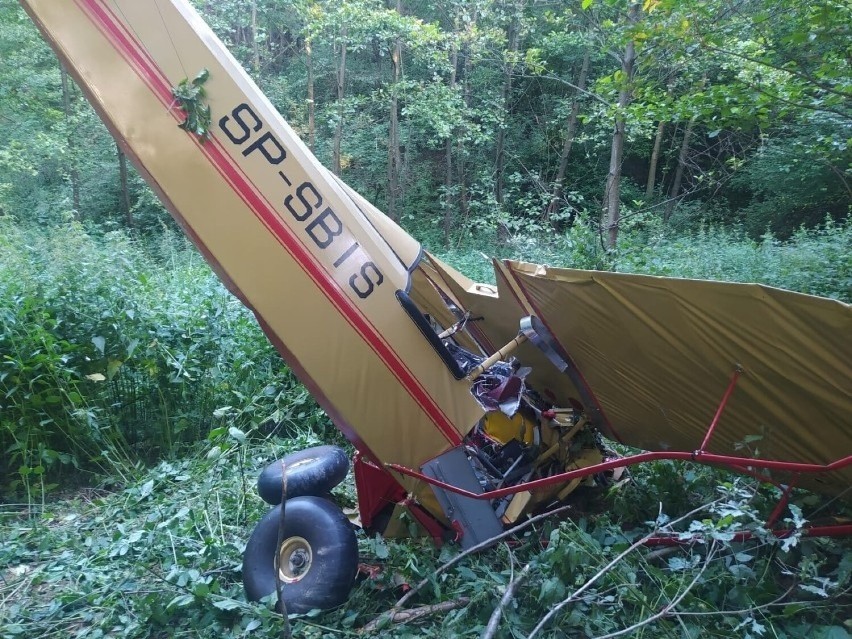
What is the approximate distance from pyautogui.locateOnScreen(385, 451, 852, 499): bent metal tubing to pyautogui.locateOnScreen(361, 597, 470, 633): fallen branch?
527mm

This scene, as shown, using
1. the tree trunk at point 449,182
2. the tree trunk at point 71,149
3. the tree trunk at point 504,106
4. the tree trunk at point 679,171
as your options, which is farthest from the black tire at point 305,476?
the tree trunk at point 679,171

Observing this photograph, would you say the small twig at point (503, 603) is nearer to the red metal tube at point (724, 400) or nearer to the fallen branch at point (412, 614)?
the fallen branch at point (412, 614)

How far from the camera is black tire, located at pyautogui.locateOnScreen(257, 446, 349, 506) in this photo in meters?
3.31

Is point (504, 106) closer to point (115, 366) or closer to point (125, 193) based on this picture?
point (125, 193)

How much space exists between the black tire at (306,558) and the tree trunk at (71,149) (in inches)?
539

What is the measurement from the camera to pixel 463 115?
1535cm

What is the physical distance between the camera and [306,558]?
3.06 m

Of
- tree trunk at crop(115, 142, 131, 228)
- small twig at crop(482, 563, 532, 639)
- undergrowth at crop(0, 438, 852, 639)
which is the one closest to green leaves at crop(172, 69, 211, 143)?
undergrowth at crop(0, 438, 852, 639)

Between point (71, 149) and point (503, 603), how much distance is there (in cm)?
1622

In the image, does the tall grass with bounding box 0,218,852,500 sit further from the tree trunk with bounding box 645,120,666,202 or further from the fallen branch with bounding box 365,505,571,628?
the tree trunk with bounding box 645,120,666,202

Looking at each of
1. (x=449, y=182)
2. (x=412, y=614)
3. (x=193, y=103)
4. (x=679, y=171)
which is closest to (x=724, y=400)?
(x=412, y=614)

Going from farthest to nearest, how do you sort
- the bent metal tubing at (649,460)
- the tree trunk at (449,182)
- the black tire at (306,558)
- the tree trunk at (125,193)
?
the tree trunk at (125,193), the tree trunk at (449,182), the black tire at (306,558), the bent metal tubing at (649,460)

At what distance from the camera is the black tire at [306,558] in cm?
290

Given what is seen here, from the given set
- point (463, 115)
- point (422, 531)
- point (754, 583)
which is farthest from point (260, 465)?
point (463, 115)
